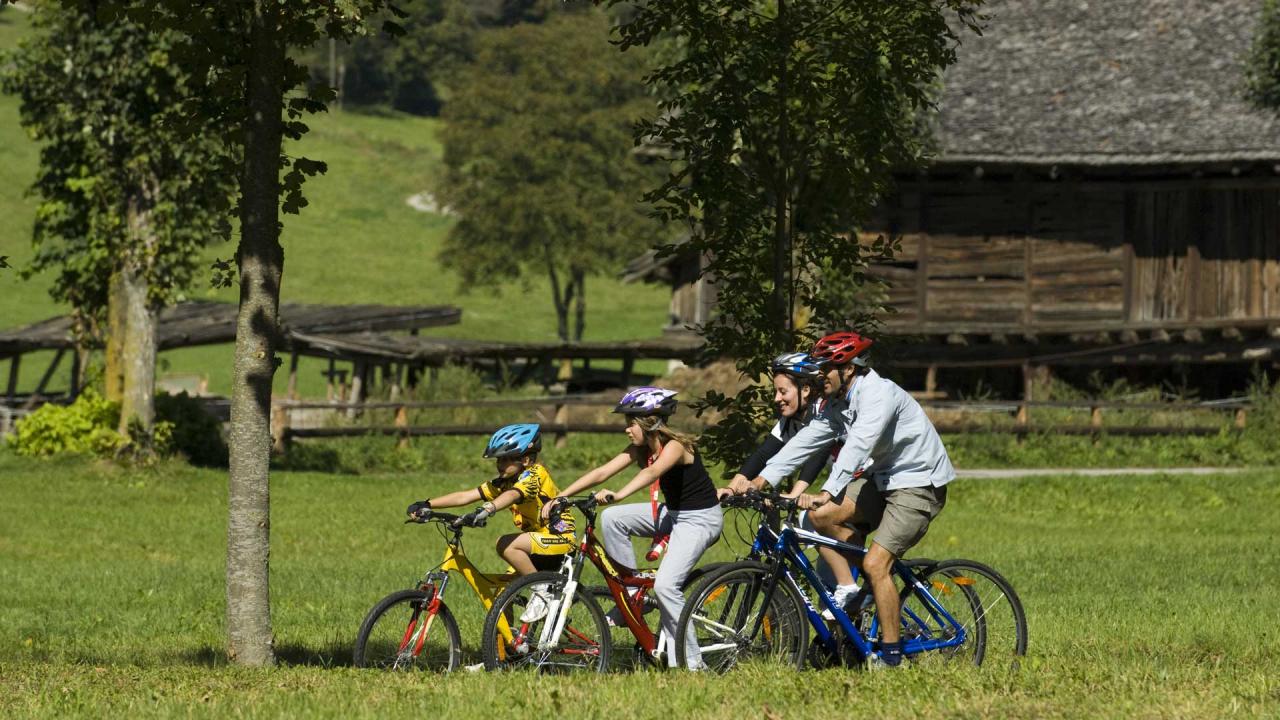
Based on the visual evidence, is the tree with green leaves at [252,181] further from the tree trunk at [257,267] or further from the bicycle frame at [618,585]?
the bicycle frame at [618,585]

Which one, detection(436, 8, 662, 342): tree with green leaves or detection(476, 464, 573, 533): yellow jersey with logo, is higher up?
detection(436, 8, 662, 342): tree with green leaves

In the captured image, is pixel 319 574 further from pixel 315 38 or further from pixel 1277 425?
pixel 1277 425

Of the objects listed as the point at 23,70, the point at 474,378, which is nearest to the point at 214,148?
the point at 23,70

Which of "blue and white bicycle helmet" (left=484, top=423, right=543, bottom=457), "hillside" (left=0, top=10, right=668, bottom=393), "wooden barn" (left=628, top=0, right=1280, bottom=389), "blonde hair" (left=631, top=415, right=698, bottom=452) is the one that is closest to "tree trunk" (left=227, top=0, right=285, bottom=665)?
"blue and white bicycle helmet" (left=484, top=423, right=543, bottom=457)

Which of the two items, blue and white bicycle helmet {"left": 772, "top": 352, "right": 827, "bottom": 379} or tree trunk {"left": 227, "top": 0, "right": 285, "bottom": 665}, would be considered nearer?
blue and white bicycle helmet {"left": 772, "top": 352, "right": 827, "bottom": 379}

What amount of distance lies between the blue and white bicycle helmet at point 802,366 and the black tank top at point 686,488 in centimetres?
71

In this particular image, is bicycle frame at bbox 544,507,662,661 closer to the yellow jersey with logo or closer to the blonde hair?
the yellow jersey with logo

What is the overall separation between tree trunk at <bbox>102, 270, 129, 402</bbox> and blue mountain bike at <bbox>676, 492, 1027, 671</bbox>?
2046 cm

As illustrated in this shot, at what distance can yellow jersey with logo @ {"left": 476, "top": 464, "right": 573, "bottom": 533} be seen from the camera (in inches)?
377

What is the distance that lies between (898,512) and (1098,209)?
26685 millimetres

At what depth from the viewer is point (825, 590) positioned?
9148 millimetres

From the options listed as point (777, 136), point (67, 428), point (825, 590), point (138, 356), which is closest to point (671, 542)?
point (825, 590)

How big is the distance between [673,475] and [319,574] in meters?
8.02

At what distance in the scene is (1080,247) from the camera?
34.6 metres
